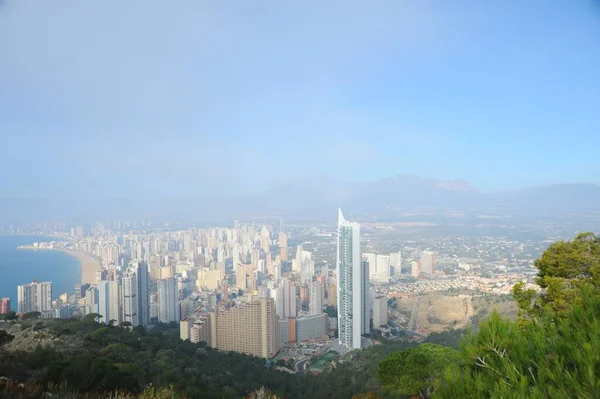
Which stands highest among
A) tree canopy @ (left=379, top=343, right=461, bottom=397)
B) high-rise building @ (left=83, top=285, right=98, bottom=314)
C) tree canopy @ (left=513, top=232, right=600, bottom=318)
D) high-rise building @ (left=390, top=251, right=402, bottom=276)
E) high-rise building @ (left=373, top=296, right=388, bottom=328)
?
tree canopy @ (left=513, top=232, right=600, bottom=318)

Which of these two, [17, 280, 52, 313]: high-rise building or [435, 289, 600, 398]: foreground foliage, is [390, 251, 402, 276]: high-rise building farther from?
[435, 289, 600, 398]: foreground foliage

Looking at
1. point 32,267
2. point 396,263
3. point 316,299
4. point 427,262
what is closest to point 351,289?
point 316,299

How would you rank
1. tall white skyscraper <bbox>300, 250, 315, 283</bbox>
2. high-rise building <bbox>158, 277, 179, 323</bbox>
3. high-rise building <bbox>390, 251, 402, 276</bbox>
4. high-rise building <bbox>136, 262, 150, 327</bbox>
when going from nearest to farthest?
high-rise building <bbox>136, 262, 150, 327</bbox>, high-rise building <bbox>158, 277, 179, 323</bbox>, high-rise building <bbox>390, 251, 402, 276</bbox>, tall white skyscraper <bbox>300, 250, 315, 283</bbox>

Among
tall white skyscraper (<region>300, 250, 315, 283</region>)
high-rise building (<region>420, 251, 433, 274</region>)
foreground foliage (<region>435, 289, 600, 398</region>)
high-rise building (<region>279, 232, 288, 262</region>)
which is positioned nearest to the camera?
foreground foliage (<region>435, 289, 600, 398</region>)

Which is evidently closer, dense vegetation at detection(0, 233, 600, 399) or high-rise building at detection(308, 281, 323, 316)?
dense vegetation at detection(0, 233, 600, 399)

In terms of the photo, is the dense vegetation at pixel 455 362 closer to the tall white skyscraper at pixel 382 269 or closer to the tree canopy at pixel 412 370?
the tree canopy at pixel 412 370

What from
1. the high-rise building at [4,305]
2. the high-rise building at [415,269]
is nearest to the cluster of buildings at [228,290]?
the high-rise building at [415,269]

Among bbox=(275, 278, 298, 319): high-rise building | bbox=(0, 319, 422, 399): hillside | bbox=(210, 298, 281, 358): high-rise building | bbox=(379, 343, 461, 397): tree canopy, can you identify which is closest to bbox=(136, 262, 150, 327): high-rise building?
A: bbox=(210, 298, 281, 358): high-rise building
